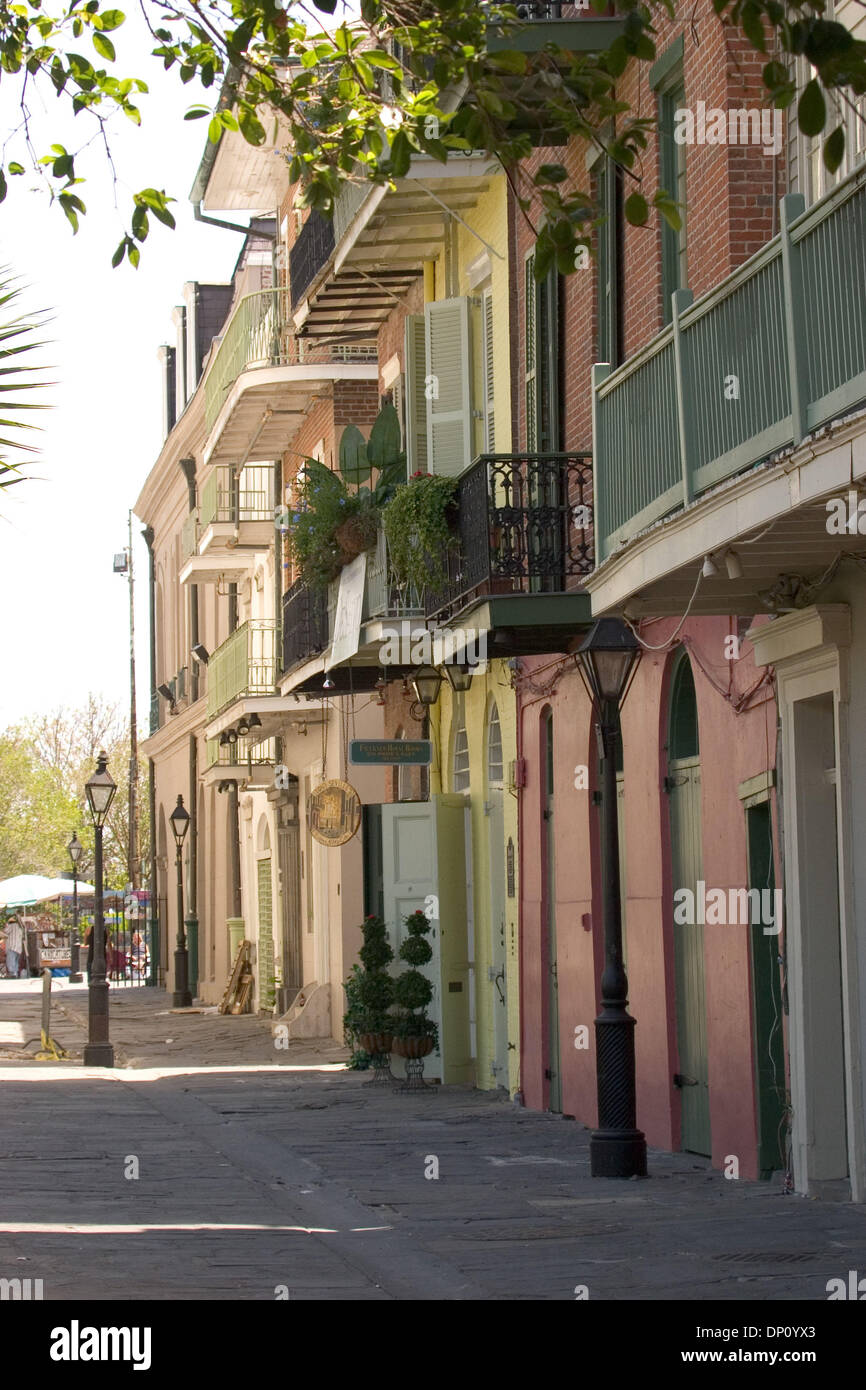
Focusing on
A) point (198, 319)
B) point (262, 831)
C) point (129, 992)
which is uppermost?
point (198, 319)

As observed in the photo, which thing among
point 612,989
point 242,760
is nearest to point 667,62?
point 612,989

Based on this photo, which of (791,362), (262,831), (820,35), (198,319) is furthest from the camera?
(198,319)

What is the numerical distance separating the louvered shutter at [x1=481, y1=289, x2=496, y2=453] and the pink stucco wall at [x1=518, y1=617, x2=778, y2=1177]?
8.29ft

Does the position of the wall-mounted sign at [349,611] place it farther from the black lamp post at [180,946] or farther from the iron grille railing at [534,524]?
the black lamp post at [180,946]

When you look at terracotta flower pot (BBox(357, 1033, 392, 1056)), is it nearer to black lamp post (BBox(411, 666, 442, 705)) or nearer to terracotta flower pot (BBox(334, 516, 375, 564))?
black lamp post (BBox(411, 666, 442, 705))

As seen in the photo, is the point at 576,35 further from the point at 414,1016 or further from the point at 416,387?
the point at 414,1016

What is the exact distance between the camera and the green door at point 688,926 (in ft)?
45.3

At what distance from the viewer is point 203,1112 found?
18.4 m

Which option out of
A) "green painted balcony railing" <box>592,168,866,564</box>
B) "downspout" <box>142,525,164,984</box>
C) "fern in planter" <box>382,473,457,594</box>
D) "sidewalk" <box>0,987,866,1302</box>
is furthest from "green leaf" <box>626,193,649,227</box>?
→ "downspout" <box>142,525,164,984</box>

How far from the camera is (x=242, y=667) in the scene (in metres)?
29.2

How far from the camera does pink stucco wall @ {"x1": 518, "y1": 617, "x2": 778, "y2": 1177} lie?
12.8 m
